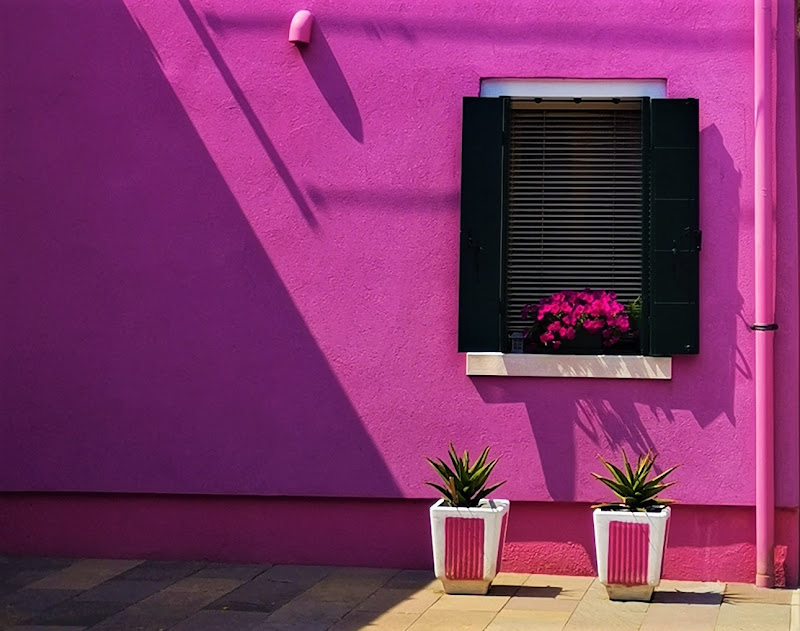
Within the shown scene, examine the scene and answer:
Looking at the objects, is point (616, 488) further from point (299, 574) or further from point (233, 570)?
point (233, 570)

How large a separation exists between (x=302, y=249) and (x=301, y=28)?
1.36m

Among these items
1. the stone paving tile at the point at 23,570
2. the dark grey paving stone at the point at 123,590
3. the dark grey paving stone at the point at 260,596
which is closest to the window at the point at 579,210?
the dark grey paving stone at the point at 260,596

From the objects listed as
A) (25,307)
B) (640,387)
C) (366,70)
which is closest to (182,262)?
(25,307)

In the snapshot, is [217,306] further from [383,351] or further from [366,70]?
[366,70]

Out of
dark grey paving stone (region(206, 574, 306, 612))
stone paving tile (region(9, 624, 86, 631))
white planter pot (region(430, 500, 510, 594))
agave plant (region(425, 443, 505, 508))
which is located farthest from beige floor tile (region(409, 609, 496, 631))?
stone paving tile (region(9, 624, 86, 631))

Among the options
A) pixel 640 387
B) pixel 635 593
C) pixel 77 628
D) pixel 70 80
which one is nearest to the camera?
pixel 77 628

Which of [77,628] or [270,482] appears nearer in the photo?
[77,628]

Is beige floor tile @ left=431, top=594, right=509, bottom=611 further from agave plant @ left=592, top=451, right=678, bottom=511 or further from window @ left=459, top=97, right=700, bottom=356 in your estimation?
window @ left=459, top=97, right=700, bottom=356

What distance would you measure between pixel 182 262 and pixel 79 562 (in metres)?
1.97

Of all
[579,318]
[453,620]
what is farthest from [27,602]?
[579,318]

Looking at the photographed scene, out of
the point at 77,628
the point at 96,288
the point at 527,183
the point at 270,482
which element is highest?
the point at 527,183

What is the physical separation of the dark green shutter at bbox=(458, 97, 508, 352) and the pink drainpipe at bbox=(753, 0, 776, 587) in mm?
1513

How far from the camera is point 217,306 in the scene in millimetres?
8602

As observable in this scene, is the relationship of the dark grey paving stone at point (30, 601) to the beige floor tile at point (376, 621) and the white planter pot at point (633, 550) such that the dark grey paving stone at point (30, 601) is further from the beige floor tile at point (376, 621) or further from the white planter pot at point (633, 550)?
the white planter pot at point (633, 550)
